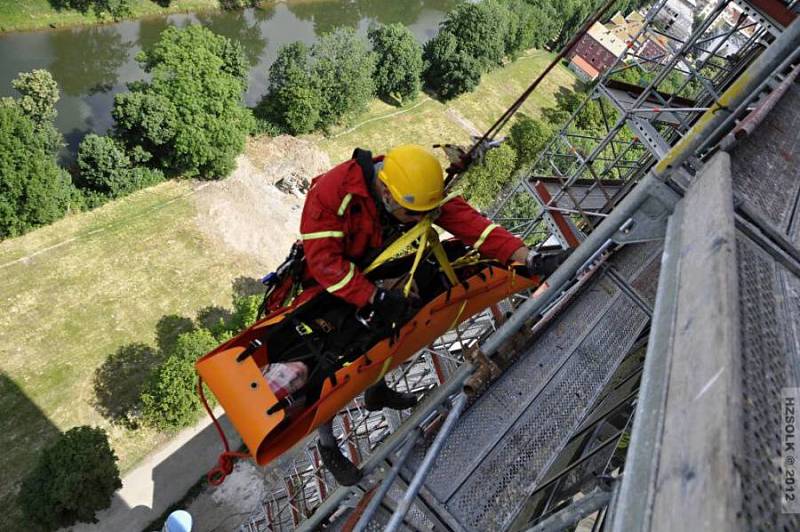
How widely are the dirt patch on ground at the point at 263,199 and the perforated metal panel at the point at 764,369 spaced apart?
22651 mm

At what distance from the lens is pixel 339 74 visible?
3108cm

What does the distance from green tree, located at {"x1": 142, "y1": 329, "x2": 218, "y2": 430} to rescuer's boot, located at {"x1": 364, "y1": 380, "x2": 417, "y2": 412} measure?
1075cm

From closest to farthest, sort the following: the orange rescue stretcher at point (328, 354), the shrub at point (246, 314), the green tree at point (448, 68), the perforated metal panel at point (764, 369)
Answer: the perforated metal panel at point (764, 369)
the orange rescue stretcher at point (328, 354)
the shrub at point (246, 314)
the green tree at point (448, 68)

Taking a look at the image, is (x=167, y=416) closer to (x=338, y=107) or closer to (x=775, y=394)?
(x=775, y=394)

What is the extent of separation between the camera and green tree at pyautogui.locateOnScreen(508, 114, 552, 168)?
3266 cm

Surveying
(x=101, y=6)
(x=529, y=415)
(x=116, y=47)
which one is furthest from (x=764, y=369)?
(x=101, y=6)

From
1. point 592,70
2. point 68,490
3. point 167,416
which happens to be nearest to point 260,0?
point 592,70

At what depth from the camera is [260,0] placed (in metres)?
42.6

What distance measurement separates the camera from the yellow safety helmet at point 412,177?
15.5 feet

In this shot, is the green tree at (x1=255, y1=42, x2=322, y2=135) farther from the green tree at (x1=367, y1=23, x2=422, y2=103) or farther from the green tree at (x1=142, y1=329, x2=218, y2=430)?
the green tree at (x1=142, y1=329, x2=218, y2=430)

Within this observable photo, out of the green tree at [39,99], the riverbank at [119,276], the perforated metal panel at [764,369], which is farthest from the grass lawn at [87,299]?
the perforated metal panel at [764,369]

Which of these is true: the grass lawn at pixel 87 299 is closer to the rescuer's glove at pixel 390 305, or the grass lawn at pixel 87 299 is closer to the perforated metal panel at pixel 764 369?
the rescuer's glove at pixel 390 305

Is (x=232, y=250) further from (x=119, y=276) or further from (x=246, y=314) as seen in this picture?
(x=246, y=314)

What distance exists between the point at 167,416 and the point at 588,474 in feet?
44.0
